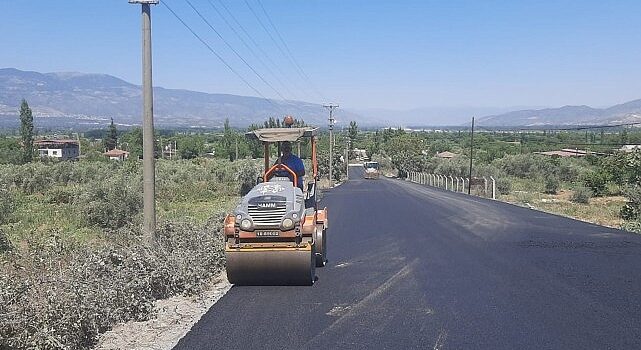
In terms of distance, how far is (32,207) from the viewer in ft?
113

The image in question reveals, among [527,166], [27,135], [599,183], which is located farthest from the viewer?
[27,135]

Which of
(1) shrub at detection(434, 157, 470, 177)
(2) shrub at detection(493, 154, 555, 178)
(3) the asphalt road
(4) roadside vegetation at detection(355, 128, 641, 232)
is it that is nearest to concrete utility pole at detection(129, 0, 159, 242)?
(3) the asphalt road

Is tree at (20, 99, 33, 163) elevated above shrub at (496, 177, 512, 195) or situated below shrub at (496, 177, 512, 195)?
above

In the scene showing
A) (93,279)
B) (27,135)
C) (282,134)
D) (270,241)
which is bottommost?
(93,279)

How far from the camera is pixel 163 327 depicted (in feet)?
27.2

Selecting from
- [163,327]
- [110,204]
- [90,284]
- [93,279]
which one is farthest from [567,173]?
[90,284]

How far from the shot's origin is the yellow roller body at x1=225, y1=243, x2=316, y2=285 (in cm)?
1024

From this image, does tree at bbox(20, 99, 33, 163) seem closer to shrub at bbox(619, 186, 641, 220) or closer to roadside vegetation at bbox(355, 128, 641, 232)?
roadside vegetation at bbox(355, 128, 641, 232)

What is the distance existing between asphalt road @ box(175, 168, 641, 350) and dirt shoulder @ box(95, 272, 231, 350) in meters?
0.22

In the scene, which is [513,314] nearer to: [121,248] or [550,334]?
[550,334]

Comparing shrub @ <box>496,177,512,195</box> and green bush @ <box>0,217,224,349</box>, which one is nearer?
green bush @ <box>0,217,224,349</box>

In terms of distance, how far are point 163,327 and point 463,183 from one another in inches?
1652

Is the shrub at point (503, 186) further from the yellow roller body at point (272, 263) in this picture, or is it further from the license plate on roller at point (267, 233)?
the license plate on roller at point (267, 233)

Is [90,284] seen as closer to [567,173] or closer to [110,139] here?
[567,173]
